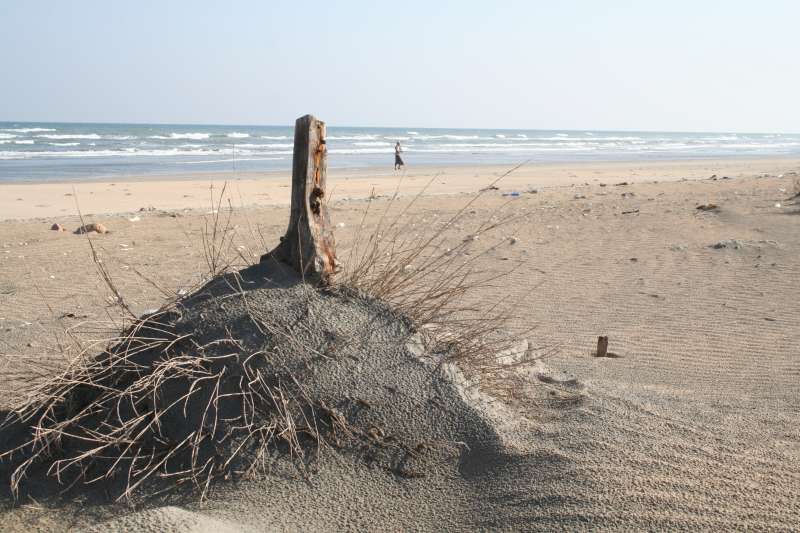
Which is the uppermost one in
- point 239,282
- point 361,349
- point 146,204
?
point 239,282

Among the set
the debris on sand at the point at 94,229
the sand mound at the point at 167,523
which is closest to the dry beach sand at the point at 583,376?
the sand mound at the point at 167,523

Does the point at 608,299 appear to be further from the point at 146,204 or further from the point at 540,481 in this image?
the point at 146,204

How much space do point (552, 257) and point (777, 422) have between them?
5.38 metres

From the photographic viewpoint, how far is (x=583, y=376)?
4.96 meters

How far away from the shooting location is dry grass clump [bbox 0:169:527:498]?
3.41 m

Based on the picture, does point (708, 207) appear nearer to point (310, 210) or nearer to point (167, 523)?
point (310, 210)

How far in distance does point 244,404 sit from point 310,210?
1.04 meters

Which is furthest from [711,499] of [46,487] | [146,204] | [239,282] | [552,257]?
[146,204]

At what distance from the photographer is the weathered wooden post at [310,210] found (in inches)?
149

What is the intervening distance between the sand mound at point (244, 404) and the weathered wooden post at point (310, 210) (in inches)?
5.9

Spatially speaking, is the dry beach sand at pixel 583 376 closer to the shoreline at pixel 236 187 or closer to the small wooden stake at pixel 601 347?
the small wooden stake at pixel 601 347

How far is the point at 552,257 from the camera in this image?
Answer: 9352 millimetres

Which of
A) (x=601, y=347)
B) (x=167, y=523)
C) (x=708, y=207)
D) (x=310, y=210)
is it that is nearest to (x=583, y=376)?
(x=601, y=347)

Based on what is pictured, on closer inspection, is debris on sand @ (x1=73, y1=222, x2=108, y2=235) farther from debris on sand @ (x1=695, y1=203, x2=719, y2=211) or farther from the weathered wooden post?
debris on sand @ (x1=695, y1=203, x2=719, y2=211)
